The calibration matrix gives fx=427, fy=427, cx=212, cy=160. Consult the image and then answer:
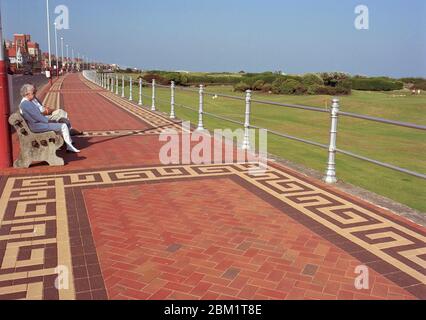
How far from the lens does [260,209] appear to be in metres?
5.45

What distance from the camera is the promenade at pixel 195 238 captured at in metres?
3.55

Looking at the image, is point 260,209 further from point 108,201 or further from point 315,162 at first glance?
point 315,162

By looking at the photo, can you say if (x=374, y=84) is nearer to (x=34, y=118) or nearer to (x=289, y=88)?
(x=289, y=88)

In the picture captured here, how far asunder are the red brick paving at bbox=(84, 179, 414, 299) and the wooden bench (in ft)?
6.18

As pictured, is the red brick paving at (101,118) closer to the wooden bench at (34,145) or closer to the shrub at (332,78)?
the wooden bench at (34,145)

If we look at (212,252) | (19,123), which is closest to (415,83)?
(19,123)

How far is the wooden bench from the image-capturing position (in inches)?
277

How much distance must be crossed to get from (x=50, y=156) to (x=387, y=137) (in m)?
16.5

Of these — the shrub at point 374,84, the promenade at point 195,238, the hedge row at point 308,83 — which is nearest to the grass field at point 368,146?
the promenade at point 195,238

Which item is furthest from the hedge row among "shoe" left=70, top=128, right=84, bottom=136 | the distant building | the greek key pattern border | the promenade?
the distant building

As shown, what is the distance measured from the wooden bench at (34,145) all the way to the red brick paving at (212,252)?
1882 mm

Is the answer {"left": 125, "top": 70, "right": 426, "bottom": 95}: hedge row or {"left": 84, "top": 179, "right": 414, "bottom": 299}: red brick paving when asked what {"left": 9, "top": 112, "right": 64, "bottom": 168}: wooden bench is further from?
{"left": 125, "top": 70, "right": 426, "bottom": 95}: hedge row

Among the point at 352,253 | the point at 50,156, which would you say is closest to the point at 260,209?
the point at 352,253
